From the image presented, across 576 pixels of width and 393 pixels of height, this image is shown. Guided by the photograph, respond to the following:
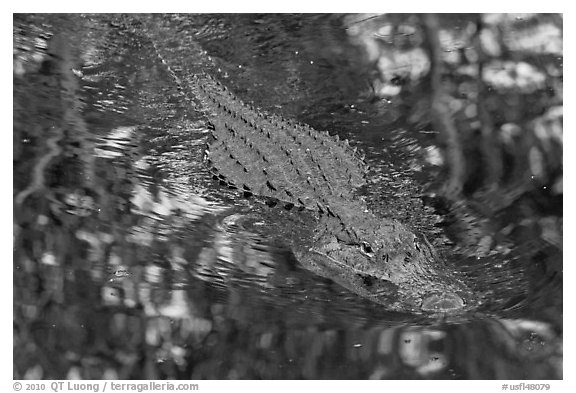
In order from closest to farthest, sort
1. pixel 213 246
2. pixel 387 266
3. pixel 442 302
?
pixel 442 302
pixel 387 266
pixel 213 246

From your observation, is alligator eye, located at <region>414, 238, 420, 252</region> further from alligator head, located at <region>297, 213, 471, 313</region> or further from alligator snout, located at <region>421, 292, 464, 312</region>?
alligator snout, located at <region>421, 292, 464, 312</region>

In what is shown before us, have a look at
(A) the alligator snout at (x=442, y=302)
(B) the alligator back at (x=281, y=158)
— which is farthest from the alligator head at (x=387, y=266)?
(B) the alligator back at (x=281, y=158)

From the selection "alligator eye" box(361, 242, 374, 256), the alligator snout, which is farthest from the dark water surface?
"alligator eye" box(361, 242, 374, 256)

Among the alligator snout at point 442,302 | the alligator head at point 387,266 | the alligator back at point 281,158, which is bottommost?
the alligator snout at point 442,302

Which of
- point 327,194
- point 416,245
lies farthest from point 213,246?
point 416,245

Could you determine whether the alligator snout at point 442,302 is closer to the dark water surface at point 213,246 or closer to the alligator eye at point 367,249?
the dark water surface at point 213,246

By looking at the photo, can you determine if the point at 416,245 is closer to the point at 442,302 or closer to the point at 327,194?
the point at 442,302

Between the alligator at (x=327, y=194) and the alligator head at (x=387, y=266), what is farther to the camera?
the alligator at (x=327, y=194)
